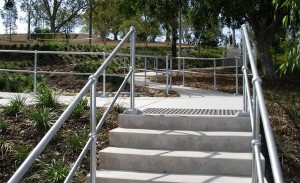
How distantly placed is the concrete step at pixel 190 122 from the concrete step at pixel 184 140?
0.15m

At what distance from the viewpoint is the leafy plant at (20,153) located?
5730mm

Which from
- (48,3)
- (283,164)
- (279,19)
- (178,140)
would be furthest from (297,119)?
(48,3)

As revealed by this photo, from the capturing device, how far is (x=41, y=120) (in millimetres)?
6383

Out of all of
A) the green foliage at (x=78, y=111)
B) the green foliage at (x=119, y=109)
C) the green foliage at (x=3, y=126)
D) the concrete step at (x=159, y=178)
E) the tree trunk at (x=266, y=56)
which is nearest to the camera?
the concrete step at (x=159, y=178)

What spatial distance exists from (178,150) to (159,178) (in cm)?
66

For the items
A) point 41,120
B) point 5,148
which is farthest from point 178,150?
point 5,148

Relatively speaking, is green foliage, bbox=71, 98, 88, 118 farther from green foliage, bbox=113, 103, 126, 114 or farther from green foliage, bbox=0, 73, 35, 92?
green foliage, bbox=0, 73, 35, 92

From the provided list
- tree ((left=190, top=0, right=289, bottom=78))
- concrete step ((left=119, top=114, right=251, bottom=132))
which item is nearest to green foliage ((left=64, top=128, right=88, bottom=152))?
concrete step ((left=119, top=114, right=251, bottom=132))

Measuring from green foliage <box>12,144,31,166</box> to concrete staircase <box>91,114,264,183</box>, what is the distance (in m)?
1.16

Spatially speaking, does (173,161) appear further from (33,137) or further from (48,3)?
(48,3)

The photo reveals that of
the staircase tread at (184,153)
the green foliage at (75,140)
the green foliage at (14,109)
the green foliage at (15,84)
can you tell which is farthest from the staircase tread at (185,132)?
the green foliage at (15,84)

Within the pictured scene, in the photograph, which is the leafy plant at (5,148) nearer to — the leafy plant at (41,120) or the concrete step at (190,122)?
the leafy plant at (41,120)

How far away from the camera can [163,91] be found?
38.7ft

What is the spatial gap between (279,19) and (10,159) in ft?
45.6
